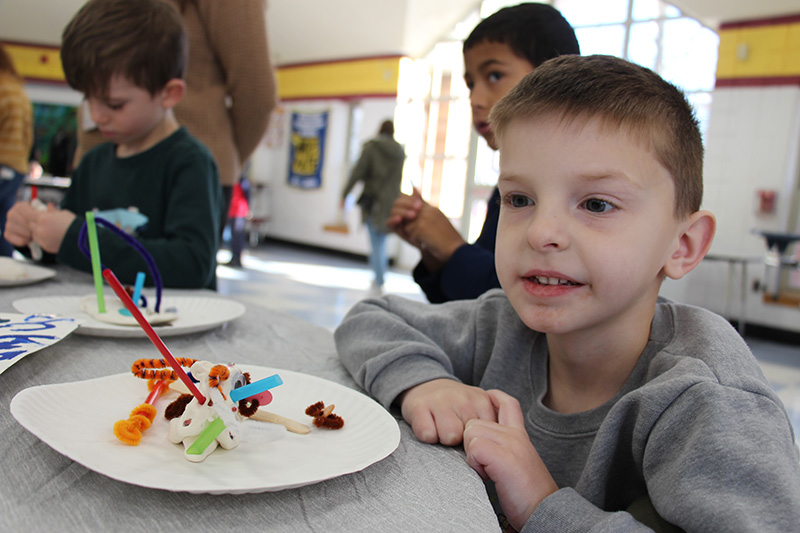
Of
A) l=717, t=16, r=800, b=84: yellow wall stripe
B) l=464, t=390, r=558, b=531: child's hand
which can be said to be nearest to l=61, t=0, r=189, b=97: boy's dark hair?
l=464, t=390, r=558, b=531: child's hand

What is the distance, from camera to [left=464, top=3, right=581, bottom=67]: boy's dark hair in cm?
122

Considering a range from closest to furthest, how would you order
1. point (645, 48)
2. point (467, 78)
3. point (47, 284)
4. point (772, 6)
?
point (47, 284)
point (467, 78)
point (772, 6)
point (645, 48)

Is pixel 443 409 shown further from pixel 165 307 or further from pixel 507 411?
pixel 165 307

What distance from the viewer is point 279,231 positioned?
962 cm

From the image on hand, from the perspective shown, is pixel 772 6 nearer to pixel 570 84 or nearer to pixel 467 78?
pixel 467 78

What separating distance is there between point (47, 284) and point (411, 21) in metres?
6.59

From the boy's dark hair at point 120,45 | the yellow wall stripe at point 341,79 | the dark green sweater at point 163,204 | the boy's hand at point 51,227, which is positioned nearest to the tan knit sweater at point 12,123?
the dark green sweater at point 163,204

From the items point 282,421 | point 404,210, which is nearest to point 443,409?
point 282,421

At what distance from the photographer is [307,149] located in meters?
8.98

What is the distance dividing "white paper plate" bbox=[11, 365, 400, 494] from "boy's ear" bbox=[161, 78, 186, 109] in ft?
3.30

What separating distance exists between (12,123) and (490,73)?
3.18 m

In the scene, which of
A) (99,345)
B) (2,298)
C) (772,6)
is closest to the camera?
(99,345)

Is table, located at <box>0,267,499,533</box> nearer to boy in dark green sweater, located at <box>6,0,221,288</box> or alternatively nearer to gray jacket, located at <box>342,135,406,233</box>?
boy in dark green sweater, located at <box>6,0,221,288</box>

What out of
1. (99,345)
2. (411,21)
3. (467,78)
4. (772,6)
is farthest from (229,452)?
(411,21)
